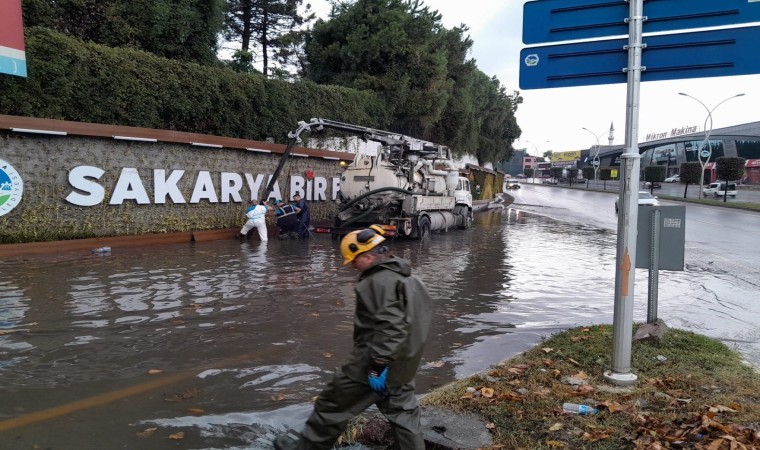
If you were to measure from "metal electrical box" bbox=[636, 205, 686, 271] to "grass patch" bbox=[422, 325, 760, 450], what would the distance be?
3.08 ft

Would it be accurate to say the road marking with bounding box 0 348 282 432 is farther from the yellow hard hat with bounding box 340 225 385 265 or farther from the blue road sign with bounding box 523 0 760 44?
the blue road sign with bounding box 523 0 760 44

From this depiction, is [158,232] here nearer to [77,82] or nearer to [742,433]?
[77,82]

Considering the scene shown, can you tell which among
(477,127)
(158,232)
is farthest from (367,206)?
(477,127)

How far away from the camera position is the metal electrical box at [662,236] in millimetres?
5785

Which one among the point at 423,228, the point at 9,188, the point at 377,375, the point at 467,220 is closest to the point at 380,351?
the point at 377,375

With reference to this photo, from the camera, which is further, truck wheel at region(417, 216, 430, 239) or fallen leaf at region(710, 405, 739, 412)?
truck wheel at region(417, 216, 430, 239)

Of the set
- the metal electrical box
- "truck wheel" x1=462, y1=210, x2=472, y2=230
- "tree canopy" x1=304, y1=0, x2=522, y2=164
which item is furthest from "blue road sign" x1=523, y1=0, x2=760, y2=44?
"tree canopy" x1=304, y1=0, x2=522, y2=164

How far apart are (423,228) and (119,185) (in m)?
9.48

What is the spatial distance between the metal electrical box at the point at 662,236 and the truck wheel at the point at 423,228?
1228cm

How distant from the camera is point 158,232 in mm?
15789

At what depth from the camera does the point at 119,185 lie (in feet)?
48.5

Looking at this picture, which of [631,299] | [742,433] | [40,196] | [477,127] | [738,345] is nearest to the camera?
[742,433]

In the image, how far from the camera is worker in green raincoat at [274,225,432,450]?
10.7 ft

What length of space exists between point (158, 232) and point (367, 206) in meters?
6.29
